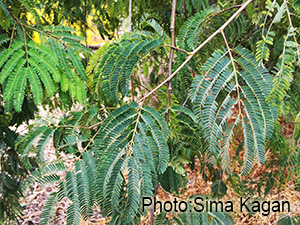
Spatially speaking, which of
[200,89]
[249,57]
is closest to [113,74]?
[200,89]

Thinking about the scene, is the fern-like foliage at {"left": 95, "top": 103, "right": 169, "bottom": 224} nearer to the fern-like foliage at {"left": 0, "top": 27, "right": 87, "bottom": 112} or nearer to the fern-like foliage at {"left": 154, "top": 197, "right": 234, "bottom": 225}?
the fern-like foliage at {"left": 154, "top": 197, "right": 234, "bottom": 225}

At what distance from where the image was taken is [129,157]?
2.09ft

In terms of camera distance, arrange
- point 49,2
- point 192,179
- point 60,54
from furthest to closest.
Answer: point 192,179, point 49,2, point 60,54

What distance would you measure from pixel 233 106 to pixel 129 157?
0.29 metres

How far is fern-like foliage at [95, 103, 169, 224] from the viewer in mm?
620

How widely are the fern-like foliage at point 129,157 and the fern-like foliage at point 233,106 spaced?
117 millimetres

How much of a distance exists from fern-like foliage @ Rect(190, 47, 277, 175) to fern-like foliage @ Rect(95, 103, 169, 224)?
12 cm

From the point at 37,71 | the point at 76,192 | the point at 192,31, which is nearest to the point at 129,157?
the point at 76,192

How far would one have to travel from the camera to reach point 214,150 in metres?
0.67

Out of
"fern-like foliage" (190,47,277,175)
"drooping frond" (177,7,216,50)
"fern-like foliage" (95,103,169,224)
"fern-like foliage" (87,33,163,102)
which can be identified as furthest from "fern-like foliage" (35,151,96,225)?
"drooping frond" (177,7,216,50)

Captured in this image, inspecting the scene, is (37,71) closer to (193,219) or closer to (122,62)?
(122,62)

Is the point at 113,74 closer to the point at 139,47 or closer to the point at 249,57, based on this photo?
the point at 139,47

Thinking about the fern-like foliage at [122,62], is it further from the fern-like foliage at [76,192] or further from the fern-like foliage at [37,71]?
the fern-like foliage at [37,71]

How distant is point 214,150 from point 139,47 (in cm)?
35
